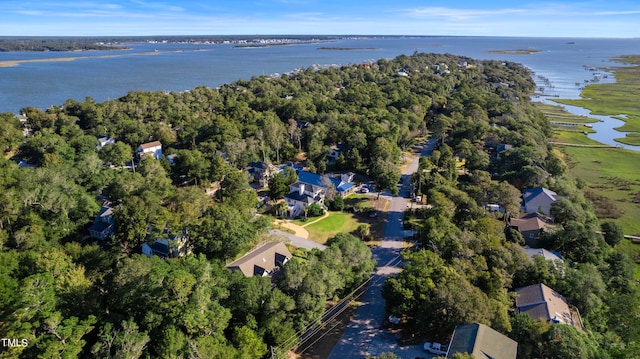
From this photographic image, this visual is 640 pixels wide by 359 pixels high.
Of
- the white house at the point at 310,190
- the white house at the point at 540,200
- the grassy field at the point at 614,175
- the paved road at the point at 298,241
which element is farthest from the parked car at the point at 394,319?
the grassy field at the point at 614,175

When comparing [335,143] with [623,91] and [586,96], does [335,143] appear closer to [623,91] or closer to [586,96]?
[586,96]

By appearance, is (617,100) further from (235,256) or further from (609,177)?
(235,256)

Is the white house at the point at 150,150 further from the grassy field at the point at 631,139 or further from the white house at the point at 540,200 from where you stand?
the grassy field at the point at 631,139

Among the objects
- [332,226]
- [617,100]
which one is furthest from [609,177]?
[617,100]

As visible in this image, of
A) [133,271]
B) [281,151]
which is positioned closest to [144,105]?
[281,151]

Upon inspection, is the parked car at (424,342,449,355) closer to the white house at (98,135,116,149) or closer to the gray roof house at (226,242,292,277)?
the gray roof house at (226,242,292,277)

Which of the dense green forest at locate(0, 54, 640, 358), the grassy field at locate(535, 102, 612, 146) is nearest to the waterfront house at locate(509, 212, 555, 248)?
the dense green forest at locate(0, 54, 640, 358)
